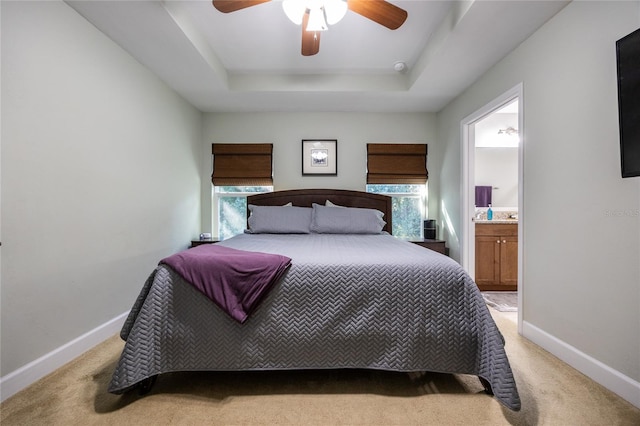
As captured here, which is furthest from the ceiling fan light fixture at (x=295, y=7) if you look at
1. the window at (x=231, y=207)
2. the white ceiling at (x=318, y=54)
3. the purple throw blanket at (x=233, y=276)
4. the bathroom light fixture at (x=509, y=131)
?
the bathroom light fixture at (x=509, y=131)

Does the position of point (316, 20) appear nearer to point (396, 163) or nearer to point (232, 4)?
point (232, 4)

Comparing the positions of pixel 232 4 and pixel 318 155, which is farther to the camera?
pixel 318 155

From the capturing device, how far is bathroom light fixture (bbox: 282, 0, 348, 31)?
5.24 feet

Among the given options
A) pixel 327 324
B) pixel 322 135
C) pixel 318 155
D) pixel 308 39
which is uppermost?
pixel 308 39

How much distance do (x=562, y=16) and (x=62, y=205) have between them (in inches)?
139

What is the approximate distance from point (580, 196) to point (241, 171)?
3.48m

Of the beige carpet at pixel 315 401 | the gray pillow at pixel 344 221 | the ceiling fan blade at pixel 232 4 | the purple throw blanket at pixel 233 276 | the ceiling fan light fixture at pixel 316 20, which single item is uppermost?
the ceiling fan blade at pixel 232 4

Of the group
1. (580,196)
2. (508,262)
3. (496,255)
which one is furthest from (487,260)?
(580,196)

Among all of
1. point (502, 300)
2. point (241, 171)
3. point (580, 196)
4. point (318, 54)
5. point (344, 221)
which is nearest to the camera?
point (580, 196)

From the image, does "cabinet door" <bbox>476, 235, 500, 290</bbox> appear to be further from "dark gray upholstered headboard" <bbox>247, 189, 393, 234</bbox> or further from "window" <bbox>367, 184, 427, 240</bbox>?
"dark gray upholstered headboard" <bbox>247, 189, 393, 234</bbox>

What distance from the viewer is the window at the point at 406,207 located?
394cm

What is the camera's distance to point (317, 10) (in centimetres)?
162

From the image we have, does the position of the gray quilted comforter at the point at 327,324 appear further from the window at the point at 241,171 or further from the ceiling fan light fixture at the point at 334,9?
the window at the point at 241,171

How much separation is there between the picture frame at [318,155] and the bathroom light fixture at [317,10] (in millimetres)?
2145
